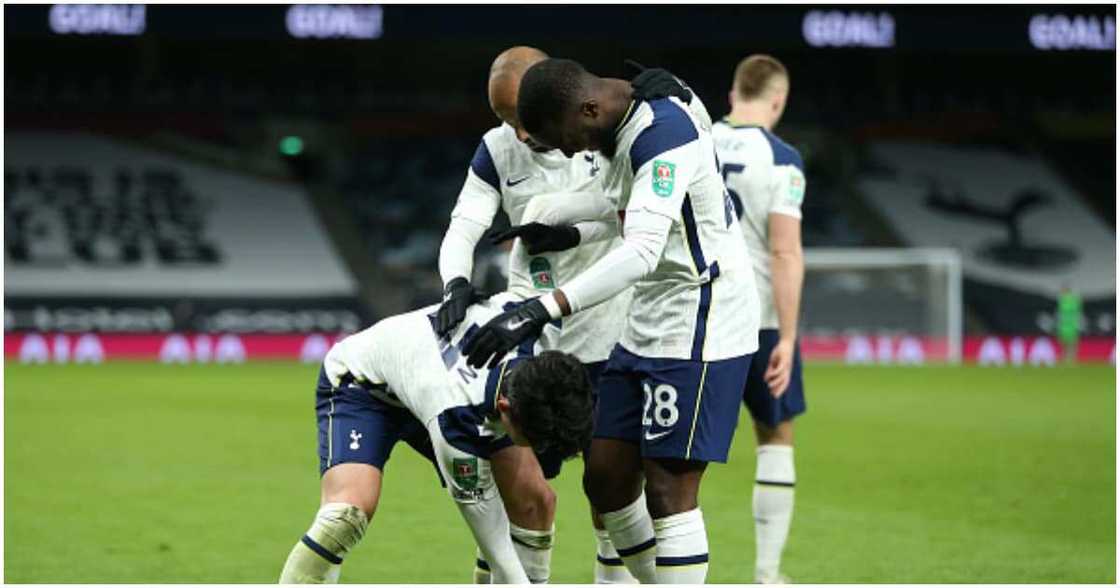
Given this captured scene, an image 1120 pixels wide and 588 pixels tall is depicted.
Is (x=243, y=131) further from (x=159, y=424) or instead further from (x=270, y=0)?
(x=159, y=424)

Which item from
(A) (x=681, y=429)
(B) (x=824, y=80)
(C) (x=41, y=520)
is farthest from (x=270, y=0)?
(A) (x=681, y=429)

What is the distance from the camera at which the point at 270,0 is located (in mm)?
21969

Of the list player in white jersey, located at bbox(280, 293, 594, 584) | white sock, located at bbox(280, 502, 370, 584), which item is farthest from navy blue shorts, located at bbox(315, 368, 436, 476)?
white sock, located at bbox(280, 502, 370, 584)

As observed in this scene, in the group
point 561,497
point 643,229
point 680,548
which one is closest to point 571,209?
point 643,229

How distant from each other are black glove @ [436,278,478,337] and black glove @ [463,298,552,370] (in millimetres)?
360

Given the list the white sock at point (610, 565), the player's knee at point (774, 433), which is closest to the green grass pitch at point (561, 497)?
the player's knee at point (774, 433)

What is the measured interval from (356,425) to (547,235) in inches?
31.9

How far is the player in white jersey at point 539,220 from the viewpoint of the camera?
16.6 ft

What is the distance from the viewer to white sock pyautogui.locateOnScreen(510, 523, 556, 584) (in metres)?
4.85

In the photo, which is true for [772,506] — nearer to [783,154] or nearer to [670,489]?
[783,154]

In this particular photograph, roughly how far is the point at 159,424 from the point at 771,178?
343 inches

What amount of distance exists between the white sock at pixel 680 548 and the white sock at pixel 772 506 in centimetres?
140

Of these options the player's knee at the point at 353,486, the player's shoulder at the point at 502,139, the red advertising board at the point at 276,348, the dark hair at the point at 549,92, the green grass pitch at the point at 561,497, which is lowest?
the red advertising board at the point at 276,348

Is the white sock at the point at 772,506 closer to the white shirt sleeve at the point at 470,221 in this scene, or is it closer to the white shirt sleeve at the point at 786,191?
the white shirt sleeve at the point at 786,191
